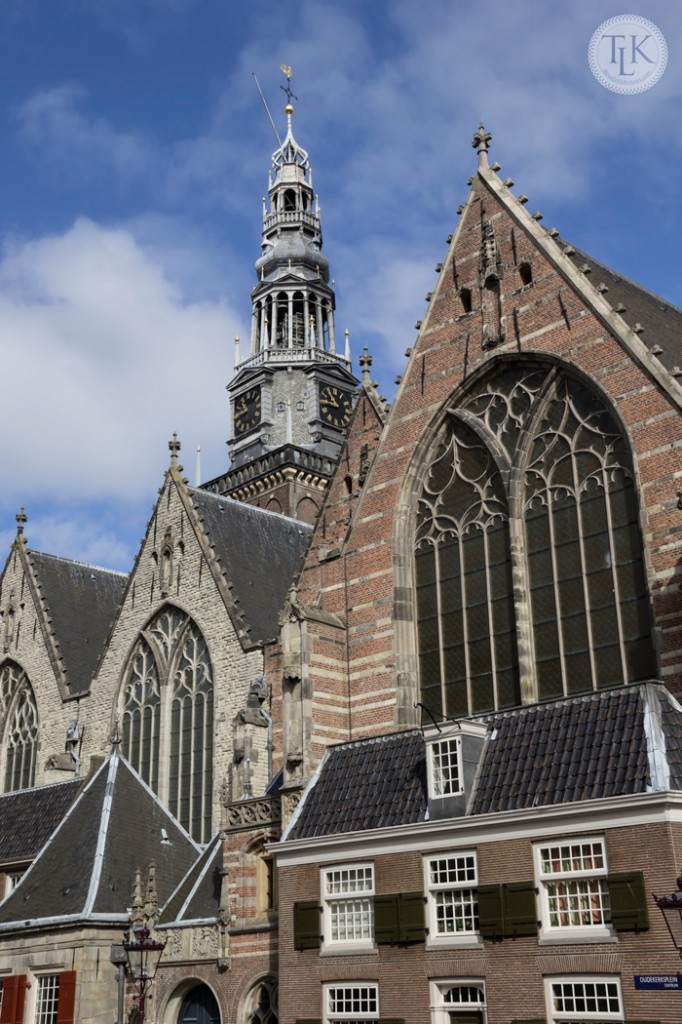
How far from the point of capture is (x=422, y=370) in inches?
1016

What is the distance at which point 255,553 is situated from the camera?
34406 millimetres

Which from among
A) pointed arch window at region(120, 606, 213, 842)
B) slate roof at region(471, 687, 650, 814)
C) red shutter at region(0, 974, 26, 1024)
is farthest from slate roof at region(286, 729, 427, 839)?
pointed arch window at region(120, 606, 213, 842)

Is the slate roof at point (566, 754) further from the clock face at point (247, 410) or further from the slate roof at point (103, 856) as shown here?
the clock face at point (247, 410)

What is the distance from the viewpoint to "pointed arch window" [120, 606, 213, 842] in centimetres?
2962

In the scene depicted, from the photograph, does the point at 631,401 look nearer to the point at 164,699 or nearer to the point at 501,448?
the point at 501,448

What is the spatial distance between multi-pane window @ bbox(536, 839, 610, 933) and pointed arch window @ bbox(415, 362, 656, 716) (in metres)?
4.84

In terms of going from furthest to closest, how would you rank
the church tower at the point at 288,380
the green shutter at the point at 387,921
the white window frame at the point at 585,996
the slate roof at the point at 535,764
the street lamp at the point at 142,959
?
the church tower at the point at 288,380, the street lamp at the point at 142,959, the green shutter at the point at 387,921, the slate roof at the point at 535,764, the white window frame at the point at 585,996

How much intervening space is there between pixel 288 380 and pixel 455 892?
34496 mm

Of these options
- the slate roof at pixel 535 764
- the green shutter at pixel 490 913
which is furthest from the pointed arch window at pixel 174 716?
the green shutter at pixel 490 913

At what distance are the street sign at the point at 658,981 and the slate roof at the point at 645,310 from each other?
35.6 ft

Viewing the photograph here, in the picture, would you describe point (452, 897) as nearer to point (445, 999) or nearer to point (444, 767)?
point (445, 999)

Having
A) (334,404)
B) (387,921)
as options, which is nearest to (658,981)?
(387,921)

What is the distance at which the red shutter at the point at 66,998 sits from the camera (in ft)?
73.1

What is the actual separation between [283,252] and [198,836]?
95.7 ft
